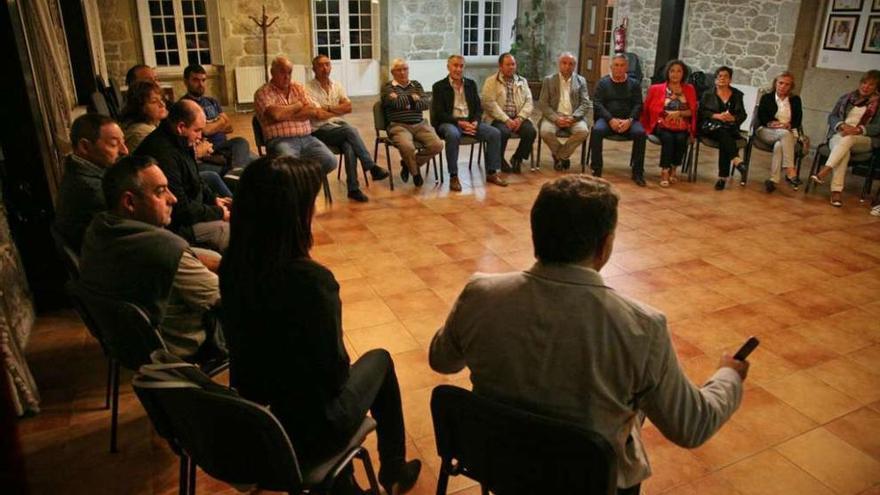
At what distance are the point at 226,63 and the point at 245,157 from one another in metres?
5.50

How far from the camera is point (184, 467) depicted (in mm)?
1796

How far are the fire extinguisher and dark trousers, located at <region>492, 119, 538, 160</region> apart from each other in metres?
4.10

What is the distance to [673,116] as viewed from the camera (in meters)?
5.93

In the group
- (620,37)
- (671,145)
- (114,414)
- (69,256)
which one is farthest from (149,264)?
(620,37)

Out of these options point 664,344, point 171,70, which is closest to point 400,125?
point 664,344

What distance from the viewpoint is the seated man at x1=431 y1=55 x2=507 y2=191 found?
5746mm

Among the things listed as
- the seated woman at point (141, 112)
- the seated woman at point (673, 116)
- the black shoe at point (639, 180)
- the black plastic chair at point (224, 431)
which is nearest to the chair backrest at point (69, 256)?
the black plastic chair at point (224, 431)

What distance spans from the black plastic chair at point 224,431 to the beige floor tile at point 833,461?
69.7 inches

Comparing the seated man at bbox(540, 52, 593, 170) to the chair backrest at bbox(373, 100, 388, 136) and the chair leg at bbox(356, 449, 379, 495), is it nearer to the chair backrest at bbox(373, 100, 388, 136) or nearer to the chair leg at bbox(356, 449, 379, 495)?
the chair backrest at bbox(373, 100, 388, 136)

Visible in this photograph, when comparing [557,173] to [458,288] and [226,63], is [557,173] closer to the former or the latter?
[458,288]

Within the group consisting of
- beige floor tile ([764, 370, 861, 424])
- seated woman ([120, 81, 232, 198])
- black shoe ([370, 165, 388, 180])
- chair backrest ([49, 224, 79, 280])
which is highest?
seated woman ([120, 81, 232, 198])

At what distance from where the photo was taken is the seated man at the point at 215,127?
480 centimetres

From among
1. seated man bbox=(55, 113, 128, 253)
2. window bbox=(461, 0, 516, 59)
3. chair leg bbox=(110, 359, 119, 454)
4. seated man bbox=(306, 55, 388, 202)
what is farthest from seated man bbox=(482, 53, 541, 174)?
window bbox=(461, 0, 516, 59)

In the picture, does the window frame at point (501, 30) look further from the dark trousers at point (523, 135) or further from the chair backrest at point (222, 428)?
the chair backrest at point (222, 428)
